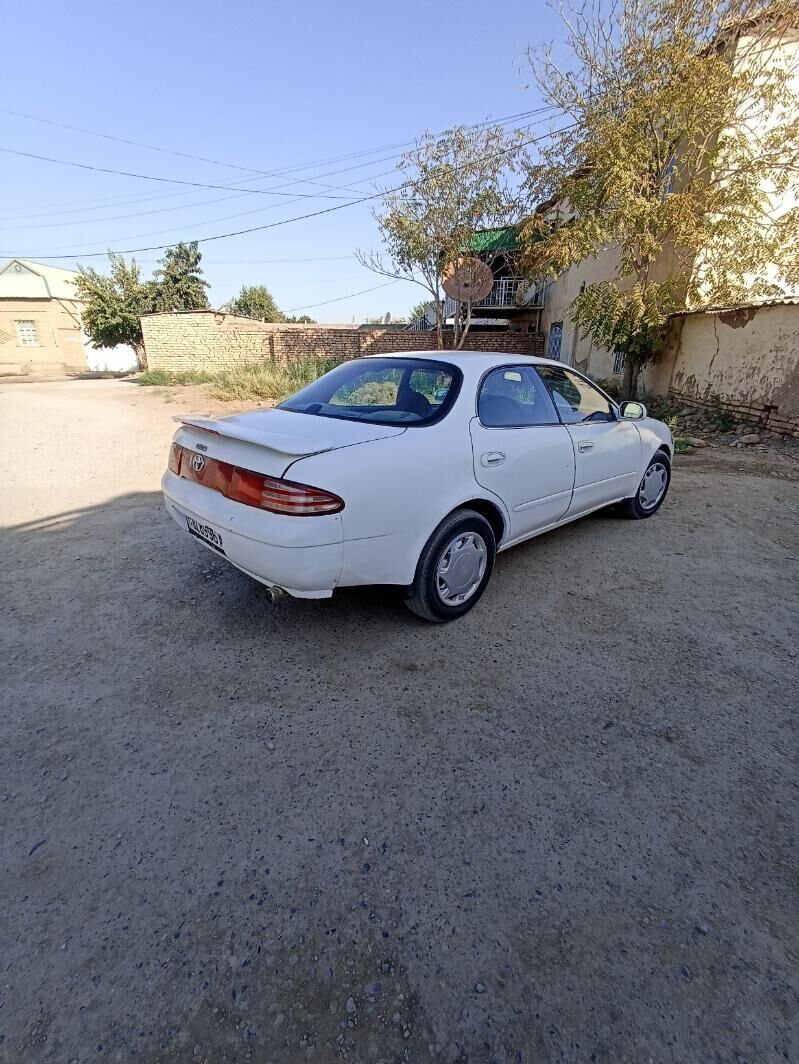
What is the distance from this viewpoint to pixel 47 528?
4.33 metres

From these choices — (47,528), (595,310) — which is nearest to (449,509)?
(47,528)

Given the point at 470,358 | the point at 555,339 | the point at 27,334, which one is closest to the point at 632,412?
the point at 470,358

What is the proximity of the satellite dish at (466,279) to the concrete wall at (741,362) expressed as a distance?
22.9 feet

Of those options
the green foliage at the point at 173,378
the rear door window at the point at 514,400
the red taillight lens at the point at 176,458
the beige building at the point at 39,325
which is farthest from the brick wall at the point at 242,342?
the beige building at the point at 39,325

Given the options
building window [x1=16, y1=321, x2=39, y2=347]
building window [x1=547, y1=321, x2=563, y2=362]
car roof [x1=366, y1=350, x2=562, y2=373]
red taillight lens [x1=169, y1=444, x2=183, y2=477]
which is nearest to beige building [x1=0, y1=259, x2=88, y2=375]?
building window [x1=16, y1=321, x2=39, y2=347]

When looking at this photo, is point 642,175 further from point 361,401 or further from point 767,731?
point 767,731

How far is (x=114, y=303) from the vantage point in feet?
84.6

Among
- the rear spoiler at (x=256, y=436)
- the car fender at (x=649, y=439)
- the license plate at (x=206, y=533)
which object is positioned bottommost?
the license plate at (x=206, y=533)

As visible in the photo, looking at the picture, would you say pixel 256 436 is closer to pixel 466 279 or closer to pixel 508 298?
pixel 466 279

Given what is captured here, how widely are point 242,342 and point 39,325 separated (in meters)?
26.1

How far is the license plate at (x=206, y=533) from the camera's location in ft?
8.45

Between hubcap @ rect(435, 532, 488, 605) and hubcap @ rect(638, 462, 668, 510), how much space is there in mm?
2273

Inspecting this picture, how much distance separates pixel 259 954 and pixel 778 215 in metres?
13.8

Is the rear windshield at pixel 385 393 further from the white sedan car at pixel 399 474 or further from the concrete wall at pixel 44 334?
the concrete wall at pixel 44 334
